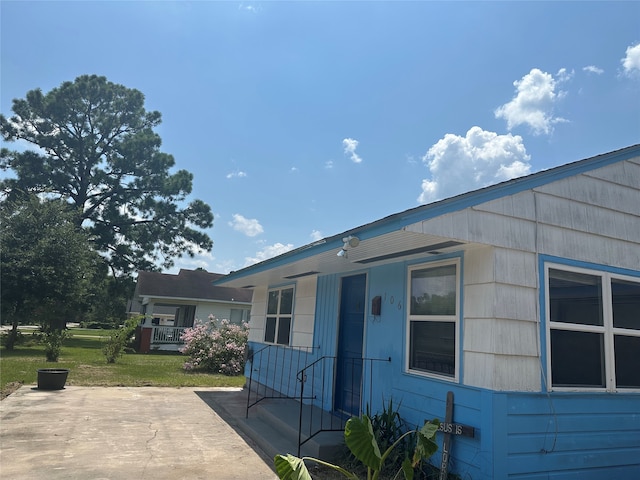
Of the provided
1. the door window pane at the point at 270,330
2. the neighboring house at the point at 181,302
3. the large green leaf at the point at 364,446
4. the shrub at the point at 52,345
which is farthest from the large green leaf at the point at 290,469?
the neighboring house at the point at 181,302

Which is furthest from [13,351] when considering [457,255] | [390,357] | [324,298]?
[457,255]

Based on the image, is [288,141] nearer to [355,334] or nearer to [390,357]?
[355,334]

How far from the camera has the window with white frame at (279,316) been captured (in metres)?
9.23

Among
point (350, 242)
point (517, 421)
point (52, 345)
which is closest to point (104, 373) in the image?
point (52, 345)

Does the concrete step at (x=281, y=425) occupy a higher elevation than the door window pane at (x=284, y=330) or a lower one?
lower

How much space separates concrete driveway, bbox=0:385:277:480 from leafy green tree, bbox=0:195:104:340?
1103 centimetres

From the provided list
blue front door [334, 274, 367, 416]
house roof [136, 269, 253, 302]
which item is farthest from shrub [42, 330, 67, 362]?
blue front door [334, 274, 367, 416]

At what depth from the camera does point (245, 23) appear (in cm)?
A: 848

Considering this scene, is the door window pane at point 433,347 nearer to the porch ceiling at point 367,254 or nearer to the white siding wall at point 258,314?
the porch ceiling at point 367,254

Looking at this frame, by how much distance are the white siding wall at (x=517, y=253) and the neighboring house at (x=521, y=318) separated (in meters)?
0.02

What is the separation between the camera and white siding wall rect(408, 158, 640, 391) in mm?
4023

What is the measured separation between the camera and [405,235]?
4.04 meters

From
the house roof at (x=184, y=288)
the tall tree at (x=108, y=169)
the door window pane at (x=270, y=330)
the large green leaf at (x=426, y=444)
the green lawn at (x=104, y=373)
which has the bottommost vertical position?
the green lawn at (x=104, y=373)

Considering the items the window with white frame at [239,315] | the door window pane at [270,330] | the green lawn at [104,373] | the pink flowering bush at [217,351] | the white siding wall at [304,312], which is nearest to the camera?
the white siding wall at [304,312]
